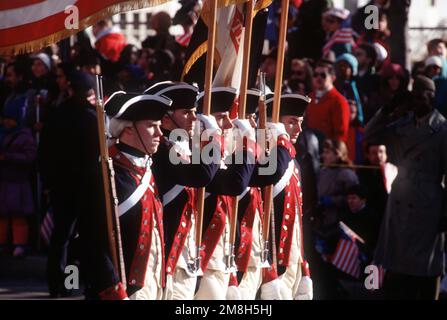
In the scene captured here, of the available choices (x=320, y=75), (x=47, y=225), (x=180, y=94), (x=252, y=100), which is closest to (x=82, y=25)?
(x=180, y=94)

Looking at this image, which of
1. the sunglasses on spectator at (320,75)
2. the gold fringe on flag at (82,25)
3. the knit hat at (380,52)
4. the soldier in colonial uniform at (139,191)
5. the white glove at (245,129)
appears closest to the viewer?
the soldier in colonial uniform at (139,191)

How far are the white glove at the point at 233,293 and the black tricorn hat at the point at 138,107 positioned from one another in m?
1.72

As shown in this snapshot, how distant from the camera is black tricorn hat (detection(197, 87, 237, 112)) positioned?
9.95 m

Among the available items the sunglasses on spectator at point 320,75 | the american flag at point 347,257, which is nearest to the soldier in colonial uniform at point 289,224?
the american flag at point 347,257

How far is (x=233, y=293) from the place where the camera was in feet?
33.2

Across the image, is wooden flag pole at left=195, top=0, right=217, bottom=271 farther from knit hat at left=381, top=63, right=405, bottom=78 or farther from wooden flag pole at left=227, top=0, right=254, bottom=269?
knit hat at left=381, top=63, right=405, bottom=78

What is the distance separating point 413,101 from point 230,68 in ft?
7.00

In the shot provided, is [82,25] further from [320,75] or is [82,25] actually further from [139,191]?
[320,75]

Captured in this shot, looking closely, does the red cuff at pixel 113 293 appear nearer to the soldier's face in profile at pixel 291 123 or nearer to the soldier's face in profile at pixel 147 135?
the soldier's face in profile at pixel 147 135

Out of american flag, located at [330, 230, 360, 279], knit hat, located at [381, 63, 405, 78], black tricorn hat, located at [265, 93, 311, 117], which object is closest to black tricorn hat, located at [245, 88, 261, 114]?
black tricorn hat, located at [265, 93, 311, 117]

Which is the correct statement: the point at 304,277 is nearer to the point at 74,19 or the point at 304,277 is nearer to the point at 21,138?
the point at 74,19

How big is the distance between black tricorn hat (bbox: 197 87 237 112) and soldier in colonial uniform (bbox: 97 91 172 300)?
118 centimetres

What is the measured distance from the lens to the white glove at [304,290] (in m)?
10.7

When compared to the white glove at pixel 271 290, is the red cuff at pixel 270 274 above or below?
above
